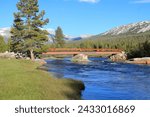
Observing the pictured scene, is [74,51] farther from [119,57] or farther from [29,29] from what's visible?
[29,29]

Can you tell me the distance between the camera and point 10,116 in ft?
73.0

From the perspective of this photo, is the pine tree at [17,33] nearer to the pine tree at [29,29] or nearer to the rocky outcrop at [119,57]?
the pine tree at [29,29]

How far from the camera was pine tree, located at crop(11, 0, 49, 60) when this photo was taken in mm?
100887

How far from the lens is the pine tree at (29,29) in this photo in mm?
100887

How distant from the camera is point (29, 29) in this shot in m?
102

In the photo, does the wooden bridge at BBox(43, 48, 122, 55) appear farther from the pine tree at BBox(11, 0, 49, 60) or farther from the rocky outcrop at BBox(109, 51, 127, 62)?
the pine tree at BBox(11, 0, 49, 60)

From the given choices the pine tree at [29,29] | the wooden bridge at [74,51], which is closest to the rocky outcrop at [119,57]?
the wooden bridge at [74,51]

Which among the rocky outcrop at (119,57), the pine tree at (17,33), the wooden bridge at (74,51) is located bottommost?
the rocky outcrop at (119,57)

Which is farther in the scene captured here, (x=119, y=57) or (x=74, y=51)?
(x=74, y=51)

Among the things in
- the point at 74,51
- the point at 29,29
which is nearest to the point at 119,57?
the point at 74,51

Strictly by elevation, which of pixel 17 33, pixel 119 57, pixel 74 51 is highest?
pixel 17 33

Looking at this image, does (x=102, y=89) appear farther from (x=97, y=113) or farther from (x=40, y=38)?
(x=40, y=38)

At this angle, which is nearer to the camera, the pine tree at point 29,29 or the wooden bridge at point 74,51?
the pine tree at point 29,29

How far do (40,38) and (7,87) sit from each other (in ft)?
230
